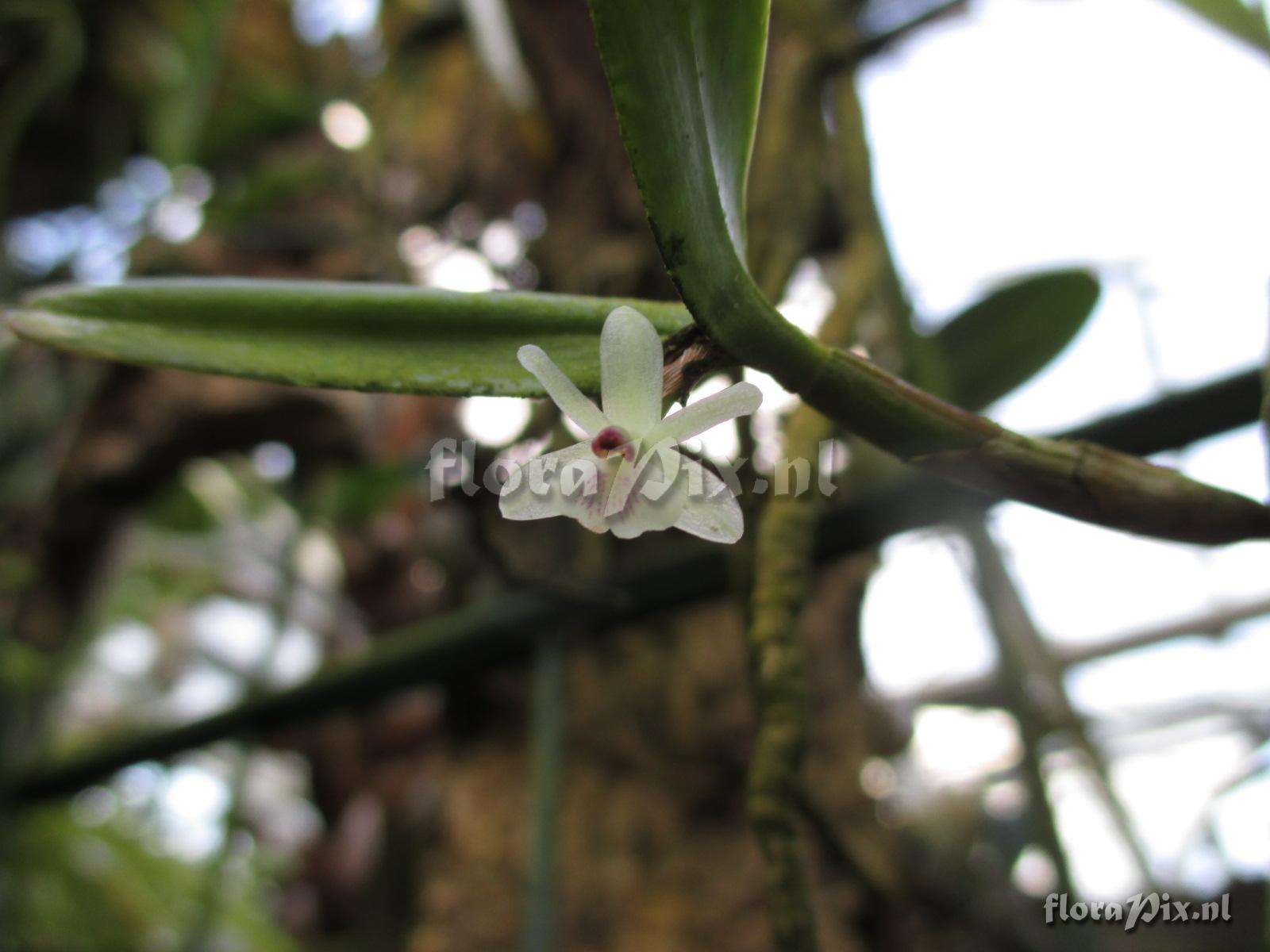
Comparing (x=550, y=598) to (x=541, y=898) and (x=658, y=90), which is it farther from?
(x=658, y=90)

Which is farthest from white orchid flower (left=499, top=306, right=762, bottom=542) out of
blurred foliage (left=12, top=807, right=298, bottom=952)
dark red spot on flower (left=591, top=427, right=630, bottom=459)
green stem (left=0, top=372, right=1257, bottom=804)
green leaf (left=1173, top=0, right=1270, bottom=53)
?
blurred foliage (left=12, top=807, right=298, bottom=952)

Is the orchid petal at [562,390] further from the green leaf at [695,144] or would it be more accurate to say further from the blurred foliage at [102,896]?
the blurred foliage at [102,896]

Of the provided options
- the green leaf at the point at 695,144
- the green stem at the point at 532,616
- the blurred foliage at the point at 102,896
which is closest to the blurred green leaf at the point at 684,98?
the green leaf at the point at 695,144

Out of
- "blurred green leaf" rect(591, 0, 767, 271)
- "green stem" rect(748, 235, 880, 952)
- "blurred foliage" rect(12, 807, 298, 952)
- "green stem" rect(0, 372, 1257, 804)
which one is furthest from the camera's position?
"blurred foliage" rect(12, 807, 298, 952)

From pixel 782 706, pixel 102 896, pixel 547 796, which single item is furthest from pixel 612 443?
pixel 102 896

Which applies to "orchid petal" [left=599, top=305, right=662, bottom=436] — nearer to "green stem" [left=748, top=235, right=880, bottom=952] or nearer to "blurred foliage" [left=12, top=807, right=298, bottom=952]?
"green stem" [left=748, top=235, right=880, bottom=952]

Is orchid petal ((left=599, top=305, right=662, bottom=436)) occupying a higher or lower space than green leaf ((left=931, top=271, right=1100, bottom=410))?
lower

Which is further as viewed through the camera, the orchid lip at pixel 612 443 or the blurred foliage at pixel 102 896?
the blurred foliage at pixel 102 896

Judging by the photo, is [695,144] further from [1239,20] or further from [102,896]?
[102,896]
